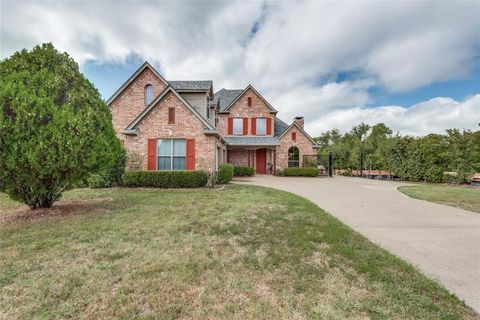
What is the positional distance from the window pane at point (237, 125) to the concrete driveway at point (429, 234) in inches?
618

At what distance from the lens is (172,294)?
2541mm

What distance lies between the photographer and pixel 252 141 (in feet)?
71.6

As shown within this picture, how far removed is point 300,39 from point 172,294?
564 inches

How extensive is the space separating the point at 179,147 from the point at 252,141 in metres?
10.2

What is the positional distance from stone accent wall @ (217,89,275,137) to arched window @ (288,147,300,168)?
286cm

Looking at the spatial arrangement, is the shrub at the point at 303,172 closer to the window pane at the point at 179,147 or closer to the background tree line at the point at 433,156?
the background tree line at the point at 433,156

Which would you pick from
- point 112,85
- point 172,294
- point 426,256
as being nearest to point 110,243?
point 172,294

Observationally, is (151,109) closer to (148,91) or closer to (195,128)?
(195,128)

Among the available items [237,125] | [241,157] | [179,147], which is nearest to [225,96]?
[237,125]

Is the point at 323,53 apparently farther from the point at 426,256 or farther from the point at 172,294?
the point at 172,294

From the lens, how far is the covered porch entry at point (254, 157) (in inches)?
896

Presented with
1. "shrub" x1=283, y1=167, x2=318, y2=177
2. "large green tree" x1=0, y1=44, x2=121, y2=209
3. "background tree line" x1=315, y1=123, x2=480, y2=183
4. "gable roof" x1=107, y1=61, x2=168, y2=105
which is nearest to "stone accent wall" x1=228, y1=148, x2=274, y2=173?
"shrub" x1=283, y1=167, x2=318, y2=177

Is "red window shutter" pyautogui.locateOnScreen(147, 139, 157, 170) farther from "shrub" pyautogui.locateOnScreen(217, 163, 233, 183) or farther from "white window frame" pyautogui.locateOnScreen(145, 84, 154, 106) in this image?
"white window frame" pyautogui.locateOnScreen(145, 84, 154, 106)

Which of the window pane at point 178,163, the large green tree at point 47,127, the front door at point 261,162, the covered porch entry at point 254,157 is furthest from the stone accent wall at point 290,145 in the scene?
the large green tree at point 47,127
